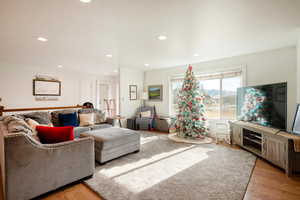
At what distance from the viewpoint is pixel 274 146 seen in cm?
264

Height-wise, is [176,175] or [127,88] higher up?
[127,88]

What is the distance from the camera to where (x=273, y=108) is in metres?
2.97

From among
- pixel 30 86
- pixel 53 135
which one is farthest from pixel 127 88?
pixel 53 135

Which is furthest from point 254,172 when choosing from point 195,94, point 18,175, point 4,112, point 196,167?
point 4,112

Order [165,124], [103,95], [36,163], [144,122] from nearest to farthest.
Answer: [36,163]
[165,124]
[144,122]
[103,95]

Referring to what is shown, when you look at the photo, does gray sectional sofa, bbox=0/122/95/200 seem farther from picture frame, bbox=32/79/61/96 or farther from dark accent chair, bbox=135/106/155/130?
picture frame, bbox=32/79/61/96

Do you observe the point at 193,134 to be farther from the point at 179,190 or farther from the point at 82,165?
the point at 82,165

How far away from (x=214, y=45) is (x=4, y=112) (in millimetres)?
6514

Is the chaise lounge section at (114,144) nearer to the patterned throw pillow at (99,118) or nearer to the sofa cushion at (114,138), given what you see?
the sofa cushion at (114,138)

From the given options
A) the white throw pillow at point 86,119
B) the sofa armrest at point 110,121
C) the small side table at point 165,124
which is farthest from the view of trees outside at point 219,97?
the white throw pillow at point 86,119

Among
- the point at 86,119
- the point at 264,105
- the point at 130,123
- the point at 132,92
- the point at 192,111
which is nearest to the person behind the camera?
the point at 264,105

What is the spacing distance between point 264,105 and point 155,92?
383cm

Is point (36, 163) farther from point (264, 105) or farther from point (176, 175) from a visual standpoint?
point (264, 105)

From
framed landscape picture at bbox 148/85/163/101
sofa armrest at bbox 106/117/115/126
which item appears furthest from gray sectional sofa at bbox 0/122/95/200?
framed landscape picture at bbox 148/85/163/101
